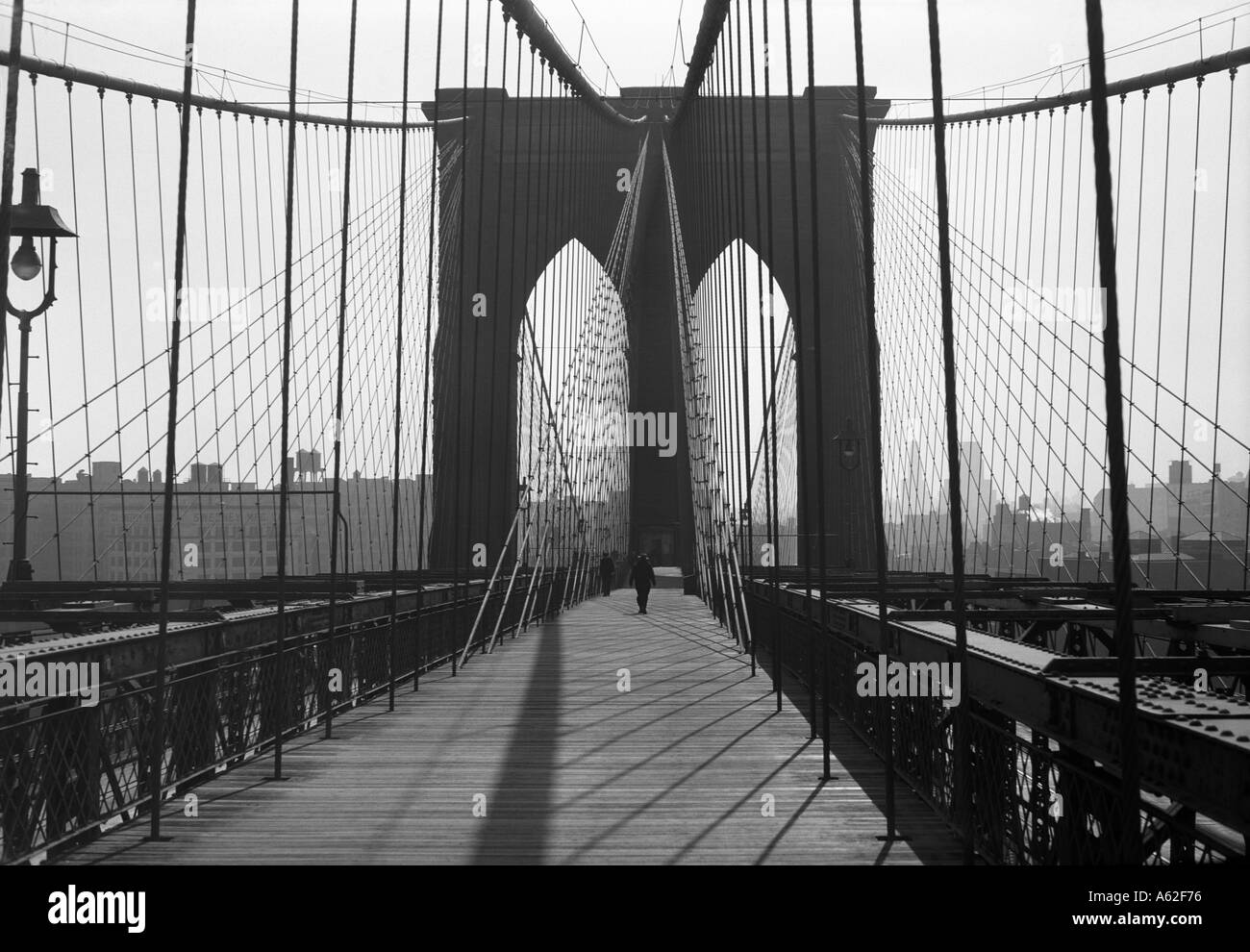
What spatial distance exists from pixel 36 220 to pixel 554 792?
20.9ft

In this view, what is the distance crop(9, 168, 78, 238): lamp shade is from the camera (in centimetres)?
962

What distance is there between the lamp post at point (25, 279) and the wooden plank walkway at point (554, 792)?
2.94 meters

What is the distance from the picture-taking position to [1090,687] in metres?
3.36

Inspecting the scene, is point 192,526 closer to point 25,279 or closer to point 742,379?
point 25,279

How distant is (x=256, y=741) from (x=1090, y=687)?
14.2ft

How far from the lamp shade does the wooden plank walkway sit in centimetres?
Result: 412

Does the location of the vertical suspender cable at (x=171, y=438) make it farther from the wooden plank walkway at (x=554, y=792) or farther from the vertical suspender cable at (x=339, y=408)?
the vertical suspender cable at (x=339, y=408)

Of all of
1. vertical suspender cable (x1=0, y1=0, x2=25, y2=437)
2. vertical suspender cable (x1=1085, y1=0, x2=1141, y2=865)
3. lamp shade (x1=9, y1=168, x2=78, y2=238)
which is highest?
lamp shade (x1=9, y1=168, x2=78, y2=238)

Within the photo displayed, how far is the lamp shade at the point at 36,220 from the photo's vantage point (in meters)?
9.62

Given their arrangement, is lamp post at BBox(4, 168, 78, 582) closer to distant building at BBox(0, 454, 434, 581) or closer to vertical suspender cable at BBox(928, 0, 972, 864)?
vertical suspender cable at BBox(928, 0, 972, 864)

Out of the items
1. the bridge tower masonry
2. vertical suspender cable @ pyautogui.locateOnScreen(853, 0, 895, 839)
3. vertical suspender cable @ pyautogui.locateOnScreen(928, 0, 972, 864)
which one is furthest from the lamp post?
the bridge tower masonry
